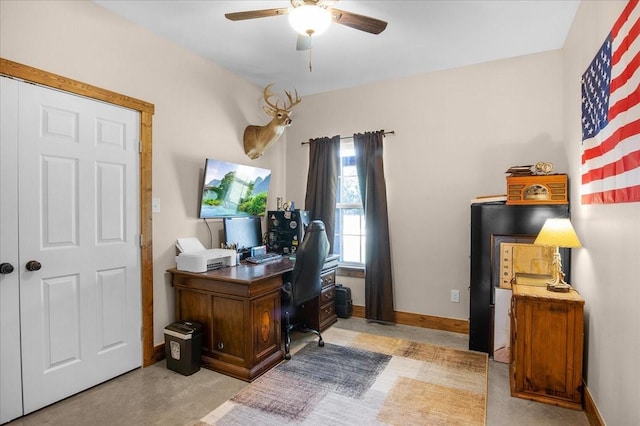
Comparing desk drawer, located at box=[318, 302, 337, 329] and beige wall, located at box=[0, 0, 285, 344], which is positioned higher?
beige wall, located at box=[0, 0, 285, 344]

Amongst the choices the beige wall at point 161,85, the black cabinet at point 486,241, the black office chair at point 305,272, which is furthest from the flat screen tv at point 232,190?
the black cabinet at point 486,241

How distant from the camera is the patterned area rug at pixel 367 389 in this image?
2045mm

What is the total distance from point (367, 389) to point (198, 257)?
1.67 m

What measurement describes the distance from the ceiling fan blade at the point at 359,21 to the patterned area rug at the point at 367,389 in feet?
8.07

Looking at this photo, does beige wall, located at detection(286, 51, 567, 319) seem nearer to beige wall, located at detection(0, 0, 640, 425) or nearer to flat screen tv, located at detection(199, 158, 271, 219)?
beige wall, located at detection(0, 0, 640, 425)

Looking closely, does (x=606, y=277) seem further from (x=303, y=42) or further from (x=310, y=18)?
(x=303, y=42)

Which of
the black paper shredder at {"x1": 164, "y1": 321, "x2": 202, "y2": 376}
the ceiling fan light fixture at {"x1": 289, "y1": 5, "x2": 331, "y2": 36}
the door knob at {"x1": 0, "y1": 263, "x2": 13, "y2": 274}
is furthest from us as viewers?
the black paper shredder at {"x1": 164, "y1": 321, "x2": 202, "y2": 376}

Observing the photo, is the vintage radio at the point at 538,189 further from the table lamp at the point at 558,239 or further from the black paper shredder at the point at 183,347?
the black paper shredder at the point at 183,347

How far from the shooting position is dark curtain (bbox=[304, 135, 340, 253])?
4.02 m

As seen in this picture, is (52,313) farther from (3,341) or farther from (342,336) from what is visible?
(342,336)

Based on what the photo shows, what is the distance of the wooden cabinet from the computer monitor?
2427 mm

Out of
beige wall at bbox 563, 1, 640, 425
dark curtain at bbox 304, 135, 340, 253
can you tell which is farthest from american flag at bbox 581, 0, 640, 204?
dark curtain at bbox 304, 135, 340, 253

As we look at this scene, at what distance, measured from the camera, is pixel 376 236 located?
3750 mm

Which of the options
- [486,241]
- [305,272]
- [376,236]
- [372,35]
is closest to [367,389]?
[305,272]
